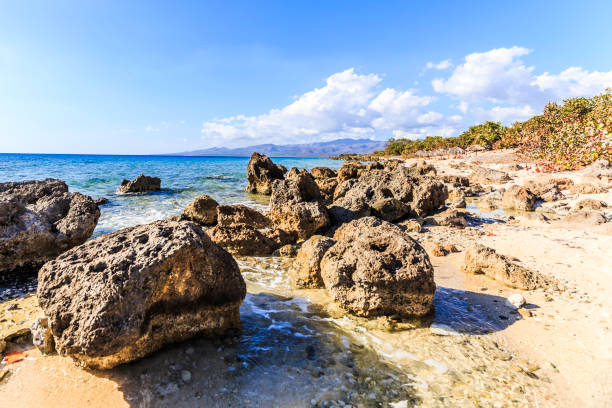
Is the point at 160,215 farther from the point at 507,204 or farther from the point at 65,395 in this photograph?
the point at 507,204

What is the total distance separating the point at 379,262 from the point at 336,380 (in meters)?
1.88

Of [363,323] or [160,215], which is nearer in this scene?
[363,323]

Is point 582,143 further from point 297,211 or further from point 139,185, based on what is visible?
point 139,185

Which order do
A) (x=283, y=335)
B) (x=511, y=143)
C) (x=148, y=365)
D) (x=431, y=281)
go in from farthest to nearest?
(x=511, y=143), (x=431, y=281), (x=283, y=335), (x=148, y=365)

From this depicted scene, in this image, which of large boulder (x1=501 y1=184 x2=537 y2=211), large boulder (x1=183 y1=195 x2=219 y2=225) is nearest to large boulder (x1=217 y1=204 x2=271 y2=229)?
large boulder (x1=183 y1=195 x2=219 y2=225)

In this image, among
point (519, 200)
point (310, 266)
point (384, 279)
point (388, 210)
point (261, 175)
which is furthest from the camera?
point (261, 175)

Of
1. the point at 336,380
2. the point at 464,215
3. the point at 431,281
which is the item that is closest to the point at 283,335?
the point at 336,380

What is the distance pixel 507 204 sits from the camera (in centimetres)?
1380

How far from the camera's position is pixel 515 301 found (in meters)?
5.14

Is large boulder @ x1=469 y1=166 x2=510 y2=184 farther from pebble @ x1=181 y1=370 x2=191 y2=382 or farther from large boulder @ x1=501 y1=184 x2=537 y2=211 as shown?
pebble @ x1=181 y1=370 x2=191 y2=382

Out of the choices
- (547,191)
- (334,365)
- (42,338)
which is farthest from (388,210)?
(42,338)

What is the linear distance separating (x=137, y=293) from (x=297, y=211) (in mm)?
6182

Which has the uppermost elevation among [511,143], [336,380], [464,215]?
[511,143]

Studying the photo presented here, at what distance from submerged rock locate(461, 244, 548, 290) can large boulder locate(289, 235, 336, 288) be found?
3.14 m
